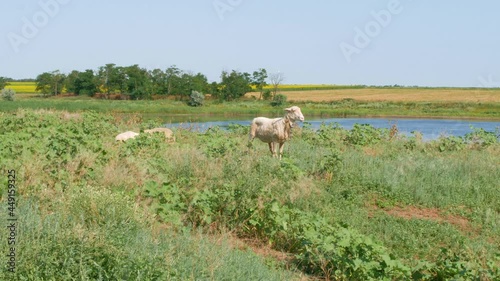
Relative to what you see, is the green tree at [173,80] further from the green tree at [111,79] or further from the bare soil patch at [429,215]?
the bare soil patch at [429,215]

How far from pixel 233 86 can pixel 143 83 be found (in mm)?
13569

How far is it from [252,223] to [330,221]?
1.57m

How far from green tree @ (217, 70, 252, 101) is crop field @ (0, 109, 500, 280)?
63997mm

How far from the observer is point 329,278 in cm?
600

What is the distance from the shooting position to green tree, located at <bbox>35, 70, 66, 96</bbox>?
80.5 m

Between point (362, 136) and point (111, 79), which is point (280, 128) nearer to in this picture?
point (362, 136)

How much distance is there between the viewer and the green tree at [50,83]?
8050 cm

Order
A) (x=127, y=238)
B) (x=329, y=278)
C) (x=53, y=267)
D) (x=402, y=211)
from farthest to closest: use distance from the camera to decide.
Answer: (x=402, y=211)
(x=329, y=278)
(x=127, y=238)
(x=53, y=267)

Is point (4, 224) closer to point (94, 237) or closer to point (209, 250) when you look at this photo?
point (94, 237)

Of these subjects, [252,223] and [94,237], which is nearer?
[94,237]

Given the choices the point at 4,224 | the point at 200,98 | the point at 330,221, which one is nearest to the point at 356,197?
the point at 330,221

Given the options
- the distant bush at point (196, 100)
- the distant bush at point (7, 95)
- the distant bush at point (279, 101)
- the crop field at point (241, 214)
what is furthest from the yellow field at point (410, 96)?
the crop field at point (241, 214)

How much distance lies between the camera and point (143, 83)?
77188mm

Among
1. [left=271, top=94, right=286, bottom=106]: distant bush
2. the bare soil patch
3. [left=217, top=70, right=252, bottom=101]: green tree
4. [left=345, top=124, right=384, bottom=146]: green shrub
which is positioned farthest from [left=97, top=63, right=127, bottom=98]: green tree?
the bare soil patch
